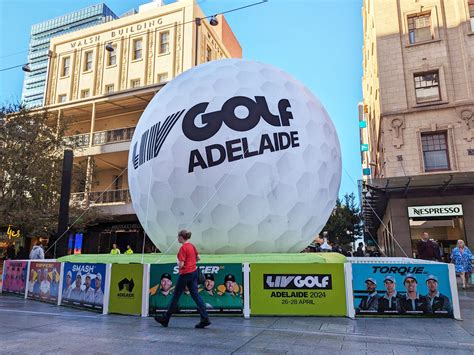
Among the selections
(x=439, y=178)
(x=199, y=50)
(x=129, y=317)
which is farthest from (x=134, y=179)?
(x=199, y=50)

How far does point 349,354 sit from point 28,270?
9581 millimetres

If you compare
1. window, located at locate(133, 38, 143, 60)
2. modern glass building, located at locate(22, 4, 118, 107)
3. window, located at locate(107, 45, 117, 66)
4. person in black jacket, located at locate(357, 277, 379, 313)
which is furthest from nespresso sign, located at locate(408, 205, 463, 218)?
modern glass building, located at locate(22, 4, 118, 107)

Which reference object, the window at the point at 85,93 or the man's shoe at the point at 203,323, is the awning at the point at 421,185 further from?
the window at the point at 85,93

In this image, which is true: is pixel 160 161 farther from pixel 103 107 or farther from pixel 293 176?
pixel 103 107

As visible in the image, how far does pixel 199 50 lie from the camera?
95.7ft

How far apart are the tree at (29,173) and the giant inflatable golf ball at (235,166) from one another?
9.71m

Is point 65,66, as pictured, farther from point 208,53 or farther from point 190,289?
point 190,289

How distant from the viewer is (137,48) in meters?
30.7

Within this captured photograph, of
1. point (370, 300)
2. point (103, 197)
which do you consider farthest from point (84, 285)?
point (103, 197)

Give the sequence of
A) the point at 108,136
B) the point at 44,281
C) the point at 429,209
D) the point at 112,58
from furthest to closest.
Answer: the point at 112,58 < the point at 108,136 < the point at 429,209 < the point at 44,281

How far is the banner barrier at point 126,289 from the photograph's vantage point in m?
7.26

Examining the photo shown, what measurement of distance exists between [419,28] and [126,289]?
20955 millimetres

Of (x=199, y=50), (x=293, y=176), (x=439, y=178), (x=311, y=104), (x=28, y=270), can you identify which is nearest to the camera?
(x=293, y=176)

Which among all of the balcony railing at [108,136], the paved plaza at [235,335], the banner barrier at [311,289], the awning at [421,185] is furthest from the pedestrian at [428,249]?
the balcony railing at [108,136]
